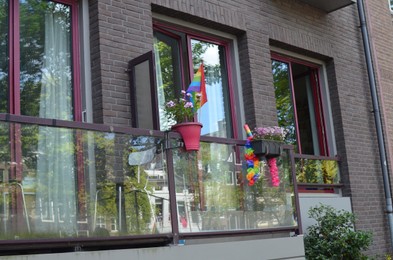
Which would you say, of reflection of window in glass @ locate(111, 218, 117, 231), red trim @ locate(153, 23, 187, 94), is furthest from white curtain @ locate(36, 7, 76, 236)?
red trim @ locate(153, 23, 187, 94)

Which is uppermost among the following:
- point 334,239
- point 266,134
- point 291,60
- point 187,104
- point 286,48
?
point 286,48

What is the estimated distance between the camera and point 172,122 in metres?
6.25

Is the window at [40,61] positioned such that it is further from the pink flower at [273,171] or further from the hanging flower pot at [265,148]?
the pink flower at [273,171]

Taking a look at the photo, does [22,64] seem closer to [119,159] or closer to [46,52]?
[46,52]

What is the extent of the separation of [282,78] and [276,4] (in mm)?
1310

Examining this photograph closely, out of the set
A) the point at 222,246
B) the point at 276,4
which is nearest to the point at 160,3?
the point at 276,4

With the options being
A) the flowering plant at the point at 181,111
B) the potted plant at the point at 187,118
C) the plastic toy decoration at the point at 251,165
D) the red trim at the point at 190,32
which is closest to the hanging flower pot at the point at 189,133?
the potted plant at the point at 187,118

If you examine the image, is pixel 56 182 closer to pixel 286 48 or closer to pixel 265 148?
pixel 265 148

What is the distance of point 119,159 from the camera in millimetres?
5051

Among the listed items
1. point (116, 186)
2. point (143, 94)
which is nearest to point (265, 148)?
point (143, 94)

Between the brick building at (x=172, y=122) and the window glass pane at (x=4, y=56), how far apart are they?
0.01m

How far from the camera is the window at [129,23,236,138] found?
780cm

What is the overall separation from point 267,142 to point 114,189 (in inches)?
82.5

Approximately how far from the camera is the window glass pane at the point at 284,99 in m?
9.61
